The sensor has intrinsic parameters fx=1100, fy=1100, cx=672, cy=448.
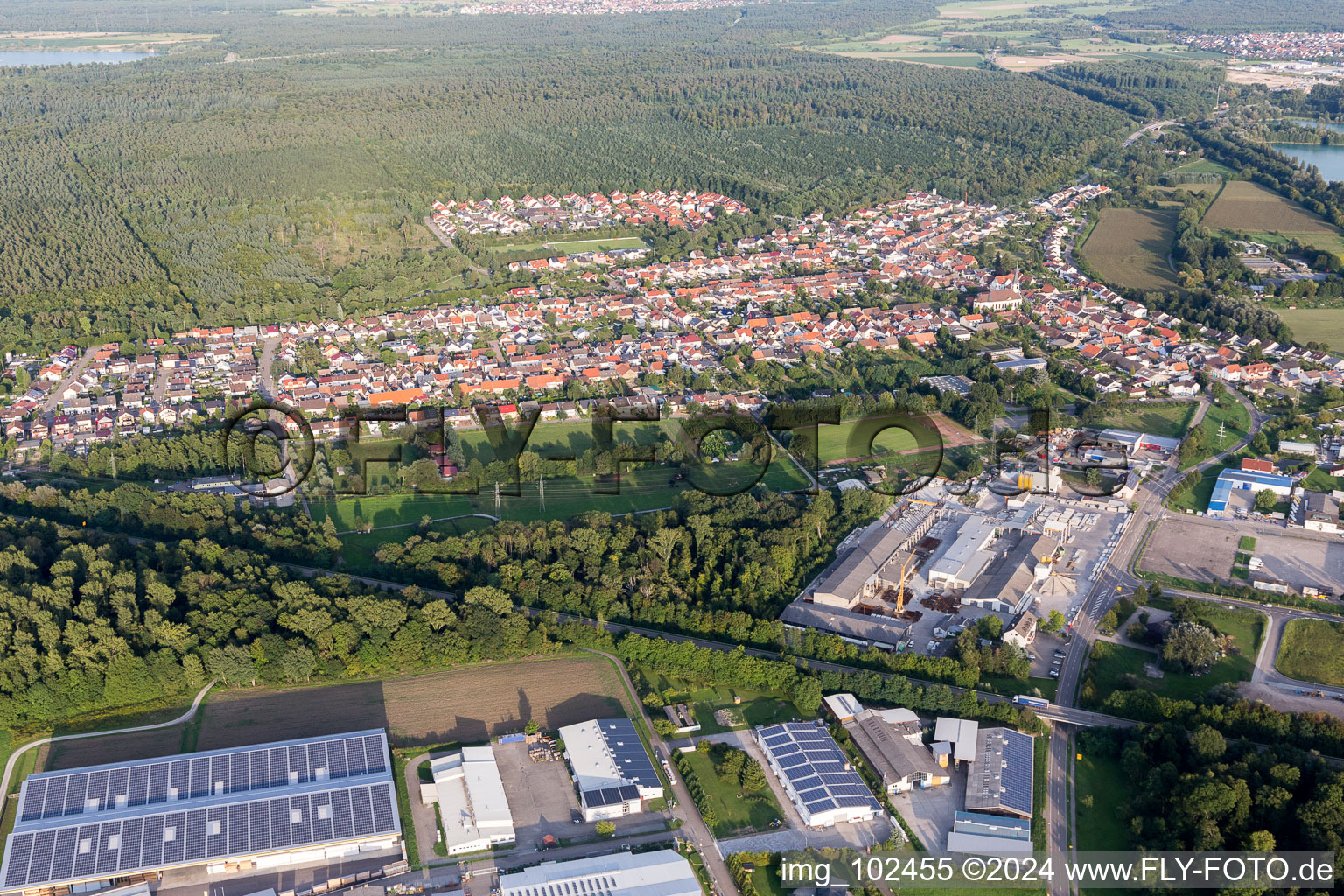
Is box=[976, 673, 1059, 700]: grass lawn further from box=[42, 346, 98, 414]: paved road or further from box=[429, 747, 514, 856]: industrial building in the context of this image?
box=[42, 346, 98, 414]: paved road

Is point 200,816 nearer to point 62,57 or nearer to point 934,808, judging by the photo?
point 934,808

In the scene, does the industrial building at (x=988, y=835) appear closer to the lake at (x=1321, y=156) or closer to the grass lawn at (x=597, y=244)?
the grass lawn at (x=597, y=244)

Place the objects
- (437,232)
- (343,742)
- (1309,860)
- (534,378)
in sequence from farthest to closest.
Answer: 1. (437,232)
2. (534,378)
3. (343,742)
4. (1309,860)

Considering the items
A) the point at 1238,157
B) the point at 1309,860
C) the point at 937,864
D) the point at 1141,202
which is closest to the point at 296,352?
the point at 937,864

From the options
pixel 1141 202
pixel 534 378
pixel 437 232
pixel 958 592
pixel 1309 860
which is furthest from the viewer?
pixel 1141 202

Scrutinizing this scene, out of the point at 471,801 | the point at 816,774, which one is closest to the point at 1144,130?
the point at 816,774

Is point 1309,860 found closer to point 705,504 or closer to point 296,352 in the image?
Result: point 705,504

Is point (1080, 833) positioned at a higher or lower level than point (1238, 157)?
lower
